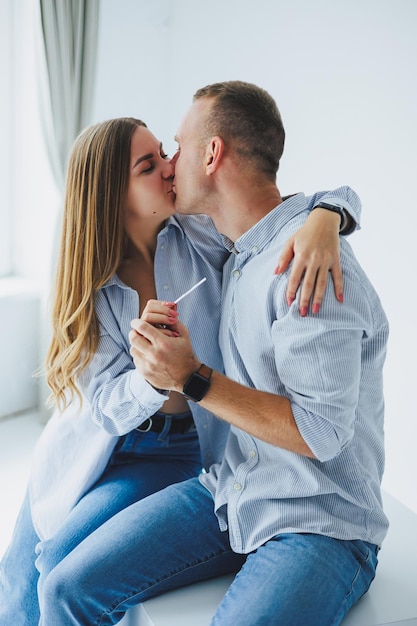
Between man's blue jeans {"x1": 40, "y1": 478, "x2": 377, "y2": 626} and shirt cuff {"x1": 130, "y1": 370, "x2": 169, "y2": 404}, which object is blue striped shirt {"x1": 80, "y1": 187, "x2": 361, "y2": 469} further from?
man's blue jeans {"x1": 40, "y1": 478, "x2": 377, "y2": 626}

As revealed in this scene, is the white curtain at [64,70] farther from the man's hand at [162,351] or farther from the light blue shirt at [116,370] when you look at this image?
the man's hand at [162,351]

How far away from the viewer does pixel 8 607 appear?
1.77 m

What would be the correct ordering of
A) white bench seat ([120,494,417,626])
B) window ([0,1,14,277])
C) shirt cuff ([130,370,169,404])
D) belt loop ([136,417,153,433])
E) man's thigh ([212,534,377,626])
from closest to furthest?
man's thigh ([212,534,377,626]), white bench seat ([120,494,417,626]), shirt cuff ([130,370,169,404]), belt loop ([136,417,153,433]), window ([0,1,14,277])

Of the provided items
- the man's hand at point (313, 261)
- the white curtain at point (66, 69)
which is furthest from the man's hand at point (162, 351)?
the white curtain at point (66, 69)

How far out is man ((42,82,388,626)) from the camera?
1335mm

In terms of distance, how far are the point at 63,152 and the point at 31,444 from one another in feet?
4.17

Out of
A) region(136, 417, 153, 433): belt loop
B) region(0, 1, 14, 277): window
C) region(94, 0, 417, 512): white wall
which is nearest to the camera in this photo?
region(136, 417, 153, 433): belt loop

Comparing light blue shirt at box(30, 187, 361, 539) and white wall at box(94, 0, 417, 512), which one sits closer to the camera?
light blue shirt at box(30, 187, 361, 539)

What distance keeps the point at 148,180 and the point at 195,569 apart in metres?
0.89

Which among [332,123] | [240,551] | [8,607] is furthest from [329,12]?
[8,607]

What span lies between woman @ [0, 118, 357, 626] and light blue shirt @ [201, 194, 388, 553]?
19 centimetres

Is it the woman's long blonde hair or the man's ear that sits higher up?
the man's ear

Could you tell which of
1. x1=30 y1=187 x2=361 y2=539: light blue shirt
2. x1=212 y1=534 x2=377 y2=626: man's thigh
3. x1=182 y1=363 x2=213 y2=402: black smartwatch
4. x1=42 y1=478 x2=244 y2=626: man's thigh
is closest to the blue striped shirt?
x1=30 y1=187 x2=361 y2=539: light blue shirt

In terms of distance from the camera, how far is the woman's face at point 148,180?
67.8 inches
